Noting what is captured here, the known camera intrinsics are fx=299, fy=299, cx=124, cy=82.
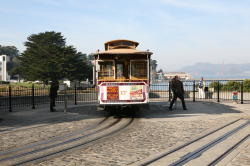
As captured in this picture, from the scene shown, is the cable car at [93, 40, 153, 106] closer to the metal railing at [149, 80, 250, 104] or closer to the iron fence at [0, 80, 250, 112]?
the iron fence at [0, 80, 250, 112]

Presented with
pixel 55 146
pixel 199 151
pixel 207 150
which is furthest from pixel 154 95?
pixel 199 151

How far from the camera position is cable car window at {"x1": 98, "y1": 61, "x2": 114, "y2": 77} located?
A: 14.0 metres

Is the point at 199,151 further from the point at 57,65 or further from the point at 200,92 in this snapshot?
the point at 57,65

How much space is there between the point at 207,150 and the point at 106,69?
7.85 meters

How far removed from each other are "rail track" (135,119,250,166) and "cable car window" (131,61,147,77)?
4979mm

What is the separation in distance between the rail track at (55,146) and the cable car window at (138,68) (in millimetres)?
3504

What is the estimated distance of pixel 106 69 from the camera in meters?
14.1

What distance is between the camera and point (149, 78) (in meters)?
13.8

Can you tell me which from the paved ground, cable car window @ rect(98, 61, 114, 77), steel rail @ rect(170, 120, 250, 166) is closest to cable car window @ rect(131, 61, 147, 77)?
cable car window @ rect(98, 61, 114, 77)

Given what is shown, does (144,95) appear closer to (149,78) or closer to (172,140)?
(149,78)

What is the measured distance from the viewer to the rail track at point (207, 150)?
614 cm

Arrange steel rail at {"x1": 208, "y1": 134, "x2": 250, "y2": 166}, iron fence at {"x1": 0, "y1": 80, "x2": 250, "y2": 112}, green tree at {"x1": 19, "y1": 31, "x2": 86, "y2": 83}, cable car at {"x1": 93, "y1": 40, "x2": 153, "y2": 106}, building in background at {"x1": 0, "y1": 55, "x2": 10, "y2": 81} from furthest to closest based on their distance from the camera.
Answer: building in background at {"x1": 0, "y1": 55, "x2": 10, "y2": 81}, green tree at {"x1": 19, "y1": 31, "x2": 86, "y2": 83}, iron fence at {"x1": 0, "y1": 80, "x2": 250, "y2": 112}, cable car at {"x1": 93, "y1": 40, "x2": 153, "y2": 106}, steel rail at {"x1": 208, "y1": 134, "x2": 250, "y2": 166}

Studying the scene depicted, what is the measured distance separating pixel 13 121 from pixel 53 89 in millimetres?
3671

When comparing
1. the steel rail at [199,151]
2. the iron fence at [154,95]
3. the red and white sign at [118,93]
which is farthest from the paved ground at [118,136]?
the iron fence at [154,95]
